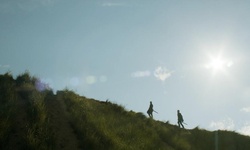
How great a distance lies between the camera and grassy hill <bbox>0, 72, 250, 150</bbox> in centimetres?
1430

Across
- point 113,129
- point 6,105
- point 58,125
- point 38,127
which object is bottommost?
point 38,127

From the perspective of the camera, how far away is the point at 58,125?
53.5 feet

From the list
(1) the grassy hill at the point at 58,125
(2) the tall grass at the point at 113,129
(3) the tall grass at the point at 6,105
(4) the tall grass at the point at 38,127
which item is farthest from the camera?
(2) the tall grass at the point at 113,129

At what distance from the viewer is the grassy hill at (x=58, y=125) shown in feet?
46.9

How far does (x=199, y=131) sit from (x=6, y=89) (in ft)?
60.1

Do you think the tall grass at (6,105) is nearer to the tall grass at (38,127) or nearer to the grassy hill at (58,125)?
the grassy hill at (58,125)

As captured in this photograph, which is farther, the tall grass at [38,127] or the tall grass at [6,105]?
the tall grass at [6,105]

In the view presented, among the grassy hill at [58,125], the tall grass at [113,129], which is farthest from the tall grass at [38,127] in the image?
the tall grass at [113,129]

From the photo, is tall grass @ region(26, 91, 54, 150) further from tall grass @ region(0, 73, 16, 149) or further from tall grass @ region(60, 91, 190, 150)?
tall grass @ region(60, 91, 190, 150)

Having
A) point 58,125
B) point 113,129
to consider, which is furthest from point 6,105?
point 113,129

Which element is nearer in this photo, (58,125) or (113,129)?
(58,125)

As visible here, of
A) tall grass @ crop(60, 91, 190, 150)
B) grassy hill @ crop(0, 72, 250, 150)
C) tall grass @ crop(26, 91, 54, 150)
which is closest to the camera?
tall grass @ crop(26, 91, 54, 150)

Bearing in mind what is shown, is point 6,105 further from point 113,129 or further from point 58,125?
point 113,129

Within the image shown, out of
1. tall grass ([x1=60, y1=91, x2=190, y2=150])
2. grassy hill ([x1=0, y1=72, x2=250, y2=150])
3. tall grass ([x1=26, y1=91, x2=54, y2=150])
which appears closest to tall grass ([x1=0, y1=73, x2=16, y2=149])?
grassy hill ([x1=0, y1=72, x2=250, y2=150])
